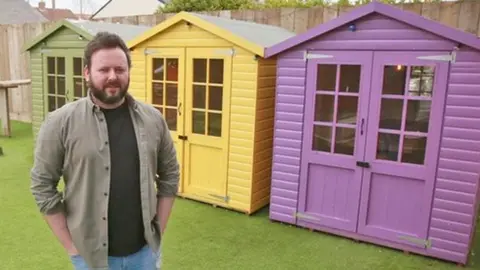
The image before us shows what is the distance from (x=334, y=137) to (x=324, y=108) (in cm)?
29

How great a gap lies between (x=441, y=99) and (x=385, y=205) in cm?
105

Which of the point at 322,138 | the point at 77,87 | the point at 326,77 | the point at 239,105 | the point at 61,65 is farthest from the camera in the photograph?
the point at 61,65

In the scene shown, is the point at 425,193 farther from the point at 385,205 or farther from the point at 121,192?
the point at 121,192

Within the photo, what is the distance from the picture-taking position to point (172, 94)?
5.07 meters

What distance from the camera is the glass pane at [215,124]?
4770mm

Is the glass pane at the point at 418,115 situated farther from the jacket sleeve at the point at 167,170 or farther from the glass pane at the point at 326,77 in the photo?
the jacket sleeve at the point at 167,170

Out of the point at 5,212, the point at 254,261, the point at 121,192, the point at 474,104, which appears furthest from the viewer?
the point at 5,212

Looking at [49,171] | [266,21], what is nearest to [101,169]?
[49,171]

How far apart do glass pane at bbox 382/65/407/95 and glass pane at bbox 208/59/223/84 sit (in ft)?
5.70

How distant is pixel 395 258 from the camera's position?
3.76 meters

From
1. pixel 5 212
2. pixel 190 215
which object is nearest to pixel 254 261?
pixel 190 215

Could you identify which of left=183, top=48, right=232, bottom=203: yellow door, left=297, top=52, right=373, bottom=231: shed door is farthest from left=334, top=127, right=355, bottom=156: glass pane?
left=183, top=48, right=232, bottom=203: yellow door

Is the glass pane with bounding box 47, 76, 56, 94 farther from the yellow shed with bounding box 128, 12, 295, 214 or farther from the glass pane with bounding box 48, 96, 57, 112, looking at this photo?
the yellow shed with bounding box 128, 12, 295, 214

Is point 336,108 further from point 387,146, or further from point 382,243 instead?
point 382,243
